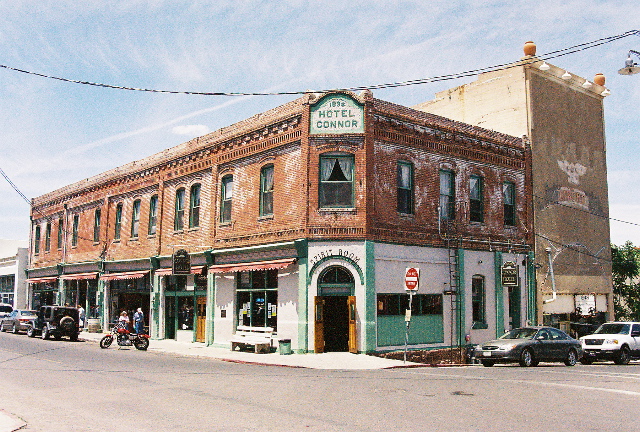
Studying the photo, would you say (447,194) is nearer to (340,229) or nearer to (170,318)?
(340,229)

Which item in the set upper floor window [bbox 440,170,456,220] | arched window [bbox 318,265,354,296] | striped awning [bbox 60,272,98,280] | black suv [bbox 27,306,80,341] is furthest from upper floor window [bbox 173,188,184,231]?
upper floor window [bbox 440,170,456,220]

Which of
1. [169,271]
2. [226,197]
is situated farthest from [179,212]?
[226,197]

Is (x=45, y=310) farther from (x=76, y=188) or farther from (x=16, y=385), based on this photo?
(x=16, y=385)

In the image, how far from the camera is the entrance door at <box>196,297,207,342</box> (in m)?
28.5

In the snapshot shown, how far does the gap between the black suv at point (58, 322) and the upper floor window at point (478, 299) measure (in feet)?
62.2

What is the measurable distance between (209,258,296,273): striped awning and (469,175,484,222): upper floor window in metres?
8.95

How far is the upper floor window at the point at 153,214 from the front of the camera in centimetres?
3312

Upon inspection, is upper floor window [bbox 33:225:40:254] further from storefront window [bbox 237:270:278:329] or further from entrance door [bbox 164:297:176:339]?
storefront window [bbox 237:270:278:329]

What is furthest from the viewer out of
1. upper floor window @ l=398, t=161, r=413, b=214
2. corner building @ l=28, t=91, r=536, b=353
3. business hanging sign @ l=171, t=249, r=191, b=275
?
business hanging sign @ l=171, t=249, r=191, b=275

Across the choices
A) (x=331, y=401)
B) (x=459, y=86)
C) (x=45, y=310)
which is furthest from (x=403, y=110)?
(x=45, y=310)

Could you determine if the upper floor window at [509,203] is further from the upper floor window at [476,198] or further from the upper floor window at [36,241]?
the upper floor window at [36,241]

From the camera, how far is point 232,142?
90.6 feet

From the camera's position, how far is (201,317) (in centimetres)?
2870

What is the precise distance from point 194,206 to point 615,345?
764 inches
